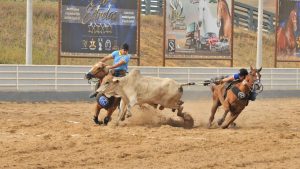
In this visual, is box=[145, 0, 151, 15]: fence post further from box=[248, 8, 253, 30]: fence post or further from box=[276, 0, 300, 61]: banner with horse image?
box=[276, 0, 300, 61]: banner with horse image

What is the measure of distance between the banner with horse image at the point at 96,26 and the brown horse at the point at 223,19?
390 centimetres

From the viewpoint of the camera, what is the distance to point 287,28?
1264 inches

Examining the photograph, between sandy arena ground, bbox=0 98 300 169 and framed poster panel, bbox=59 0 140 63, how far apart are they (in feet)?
22.8

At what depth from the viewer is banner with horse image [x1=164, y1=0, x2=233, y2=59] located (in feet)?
93.7

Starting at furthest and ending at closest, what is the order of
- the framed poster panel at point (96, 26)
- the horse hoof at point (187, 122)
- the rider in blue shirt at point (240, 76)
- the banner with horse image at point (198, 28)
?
the banner with horse image at point (198, 28), the framed poster panel at point (96, 26), the horse hoof at point (187, 122), the rider in blue shirt at point (240, 76)

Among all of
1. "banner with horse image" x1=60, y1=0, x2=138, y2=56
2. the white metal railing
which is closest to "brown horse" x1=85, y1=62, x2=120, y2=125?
the white metal railing

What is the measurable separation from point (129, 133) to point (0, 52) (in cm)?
2530

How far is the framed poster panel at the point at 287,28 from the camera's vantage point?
32.1m

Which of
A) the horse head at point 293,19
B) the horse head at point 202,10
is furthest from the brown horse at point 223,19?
the horse head at point 293,19

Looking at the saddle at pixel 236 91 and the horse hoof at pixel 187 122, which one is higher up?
the saddle at pixel 236 91

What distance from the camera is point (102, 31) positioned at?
26703 mm

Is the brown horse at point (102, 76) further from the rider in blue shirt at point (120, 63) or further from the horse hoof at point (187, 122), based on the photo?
the horse hoof at point (187, 122)

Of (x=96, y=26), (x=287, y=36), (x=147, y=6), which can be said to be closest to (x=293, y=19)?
(x=287, y=36)

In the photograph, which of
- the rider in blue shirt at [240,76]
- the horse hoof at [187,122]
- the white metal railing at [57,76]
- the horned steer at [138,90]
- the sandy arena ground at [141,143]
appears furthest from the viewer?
the white metal railing at [57,76]
